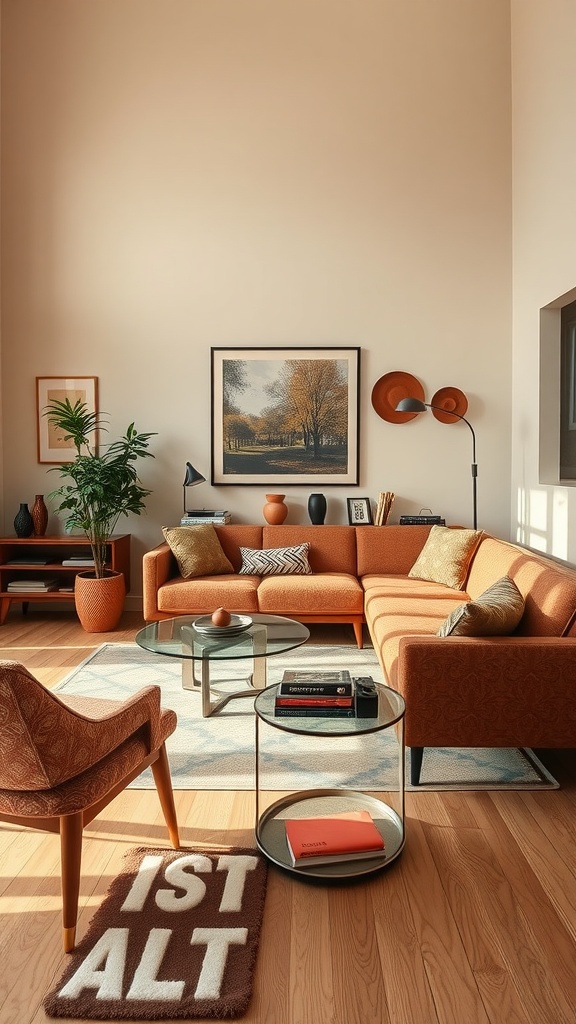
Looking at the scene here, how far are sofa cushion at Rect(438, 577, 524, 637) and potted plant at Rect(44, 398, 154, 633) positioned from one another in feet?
9.67

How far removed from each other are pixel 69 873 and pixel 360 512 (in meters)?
3.96

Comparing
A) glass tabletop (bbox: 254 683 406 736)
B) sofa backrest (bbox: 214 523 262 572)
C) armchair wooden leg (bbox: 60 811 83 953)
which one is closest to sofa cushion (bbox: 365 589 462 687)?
glass tabletop (bbox: 254 683 406 736)

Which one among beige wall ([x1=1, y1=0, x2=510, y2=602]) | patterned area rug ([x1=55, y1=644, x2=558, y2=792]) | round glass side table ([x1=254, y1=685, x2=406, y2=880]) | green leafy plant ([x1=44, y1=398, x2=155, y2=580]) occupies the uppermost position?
beige wall ([x1=1, y1=0, x2=510, y2=602])

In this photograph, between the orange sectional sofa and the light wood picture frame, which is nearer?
the orange sectional sofa

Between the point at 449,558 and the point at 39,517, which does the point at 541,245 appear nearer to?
the point at 449,558

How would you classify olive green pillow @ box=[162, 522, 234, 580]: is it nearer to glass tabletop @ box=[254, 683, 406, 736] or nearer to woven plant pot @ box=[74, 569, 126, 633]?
woven plant pot @ box=[74, 569, 126, 633]

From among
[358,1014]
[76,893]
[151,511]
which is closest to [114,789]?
[76,893]

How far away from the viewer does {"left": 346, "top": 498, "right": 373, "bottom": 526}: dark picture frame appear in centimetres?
545

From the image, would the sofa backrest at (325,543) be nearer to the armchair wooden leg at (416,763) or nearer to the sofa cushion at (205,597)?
the sofa cushion at (205,597)

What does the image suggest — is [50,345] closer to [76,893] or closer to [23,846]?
[23,846]

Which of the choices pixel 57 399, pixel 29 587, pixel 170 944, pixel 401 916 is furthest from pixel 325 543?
pixel 170 944

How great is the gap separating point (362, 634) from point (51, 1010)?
140 inches

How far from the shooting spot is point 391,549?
515 cm

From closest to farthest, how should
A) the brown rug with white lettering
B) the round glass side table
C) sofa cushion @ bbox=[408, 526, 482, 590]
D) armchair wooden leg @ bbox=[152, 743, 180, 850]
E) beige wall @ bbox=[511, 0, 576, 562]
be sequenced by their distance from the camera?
the brown rug with white lettering < the round glass side table < armchair wooden leg @ bbox=[152, 743, 180, 850] < beige wall @ bbox=[511, 0, 576, 562] < sofa cushion @ bbox=[408, 526, 482, 590]
